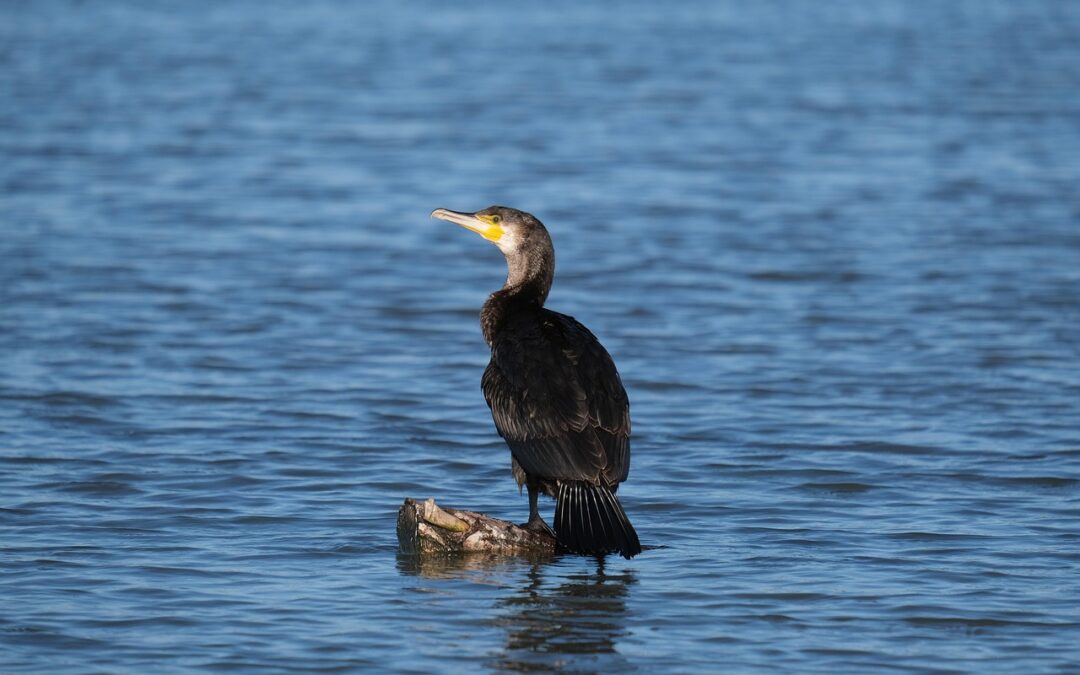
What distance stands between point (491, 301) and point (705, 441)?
188 centimetres

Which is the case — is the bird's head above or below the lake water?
above

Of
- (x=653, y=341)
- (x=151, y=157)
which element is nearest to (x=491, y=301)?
(x=653, y=341)

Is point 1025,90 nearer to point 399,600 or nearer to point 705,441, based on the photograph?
point 705,441

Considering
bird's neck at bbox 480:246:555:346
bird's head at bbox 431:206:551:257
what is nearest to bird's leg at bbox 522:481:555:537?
bird's neck at bbox 480:246:555:346

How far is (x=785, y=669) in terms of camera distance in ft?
18.8

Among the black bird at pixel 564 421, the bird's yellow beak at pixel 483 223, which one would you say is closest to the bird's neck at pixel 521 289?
the black bird at pixel 564 421

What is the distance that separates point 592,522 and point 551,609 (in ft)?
1.63

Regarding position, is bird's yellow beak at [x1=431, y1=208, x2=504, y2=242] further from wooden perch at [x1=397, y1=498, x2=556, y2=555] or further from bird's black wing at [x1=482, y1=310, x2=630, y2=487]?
wooden perch at [x1=397, y1=498, x2=556, y2=555]

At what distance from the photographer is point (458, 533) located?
22.7 ft

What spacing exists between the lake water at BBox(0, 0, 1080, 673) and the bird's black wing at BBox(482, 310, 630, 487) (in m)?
0.43

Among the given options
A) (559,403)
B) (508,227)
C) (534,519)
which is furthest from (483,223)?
(534,519)

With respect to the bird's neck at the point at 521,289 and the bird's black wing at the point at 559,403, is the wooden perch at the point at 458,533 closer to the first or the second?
the bird's black wing at the point at 559,403

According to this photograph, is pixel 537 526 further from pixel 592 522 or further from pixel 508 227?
pixel 508 227

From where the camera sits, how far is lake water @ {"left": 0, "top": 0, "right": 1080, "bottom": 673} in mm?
6234
